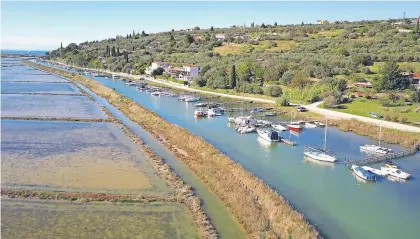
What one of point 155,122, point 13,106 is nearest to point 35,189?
point 155,122

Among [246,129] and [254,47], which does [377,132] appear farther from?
[254,47]

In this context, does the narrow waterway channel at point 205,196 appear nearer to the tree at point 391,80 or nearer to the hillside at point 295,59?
the hillside at point 295,59

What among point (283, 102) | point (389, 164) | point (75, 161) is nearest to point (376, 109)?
point (283, 102)

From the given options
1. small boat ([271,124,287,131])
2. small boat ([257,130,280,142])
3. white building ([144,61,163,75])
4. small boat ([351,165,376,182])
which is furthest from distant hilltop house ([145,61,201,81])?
small boat ([351,165,376,182])

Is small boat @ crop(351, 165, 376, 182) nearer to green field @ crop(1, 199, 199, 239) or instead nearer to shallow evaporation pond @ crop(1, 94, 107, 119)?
green field @ crop(1, 199, 199, 239)

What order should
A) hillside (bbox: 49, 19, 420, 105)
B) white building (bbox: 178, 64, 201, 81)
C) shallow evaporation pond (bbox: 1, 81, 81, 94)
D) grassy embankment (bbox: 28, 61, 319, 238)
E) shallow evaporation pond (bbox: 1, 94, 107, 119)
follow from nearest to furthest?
grassy embankment (bbox: 28, 61, 319, 238) < shallow evaporation pond (bbox: 1, 94, 107, 119) < hillside (bbox: 49, 19, 420, 105) < shallow evaporation pond (bbox: 1, 81, 81, 94) < white building (bbox: 178, 64, 201, 81)

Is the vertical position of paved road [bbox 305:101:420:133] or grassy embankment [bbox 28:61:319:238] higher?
paved road [bbox 305:101:420:133]
